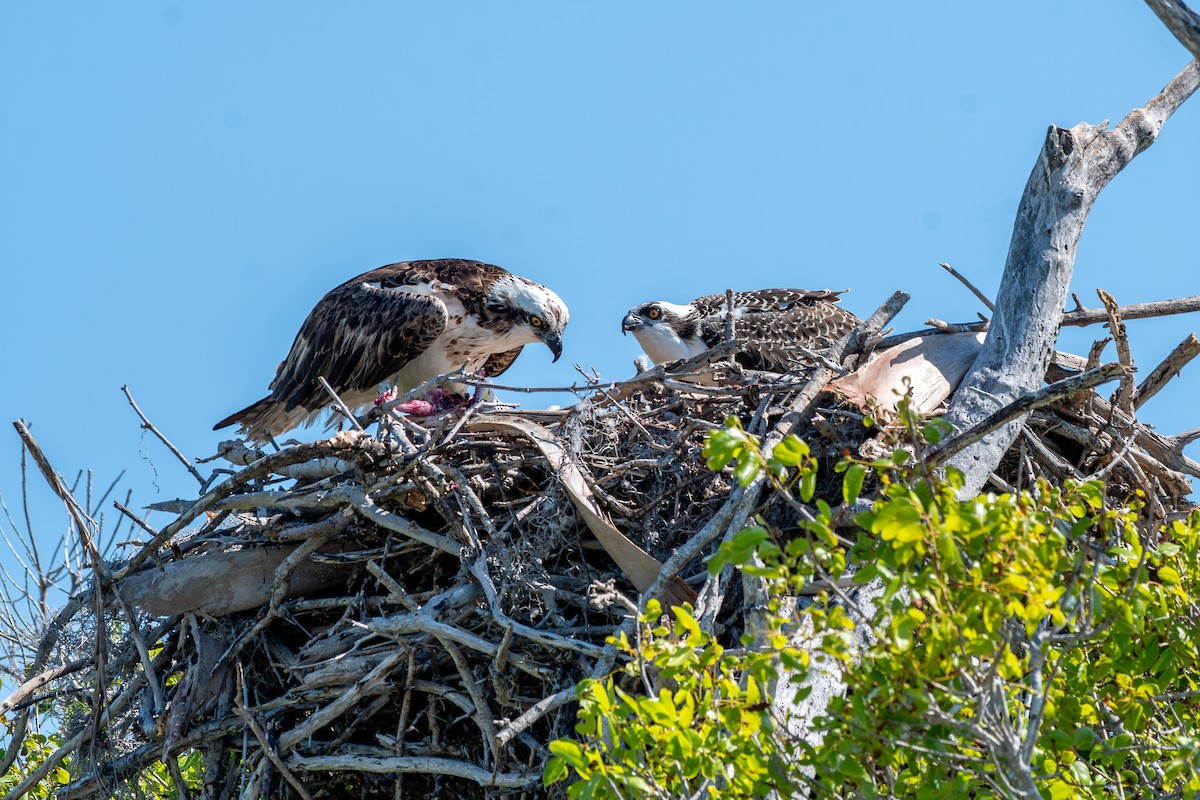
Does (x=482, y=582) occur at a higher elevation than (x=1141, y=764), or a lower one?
higher

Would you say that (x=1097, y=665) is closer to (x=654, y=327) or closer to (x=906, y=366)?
(x=906, y=366)

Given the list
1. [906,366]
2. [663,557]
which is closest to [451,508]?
[663,557]

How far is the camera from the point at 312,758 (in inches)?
225

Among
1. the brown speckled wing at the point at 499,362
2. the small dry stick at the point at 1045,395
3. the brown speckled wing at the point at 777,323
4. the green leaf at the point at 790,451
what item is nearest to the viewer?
the green leaf at the point at 790,451

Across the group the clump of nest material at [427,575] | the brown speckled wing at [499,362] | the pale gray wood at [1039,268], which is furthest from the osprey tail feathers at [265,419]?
the pale gray wood at [1039,268]

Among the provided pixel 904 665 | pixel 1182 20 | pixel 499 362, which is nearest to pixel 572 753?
pixel 904 665

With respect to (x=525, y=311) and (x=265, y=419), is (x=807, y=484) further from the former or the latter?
(x=265, y=419)

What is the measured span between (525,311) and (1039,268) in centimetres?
359

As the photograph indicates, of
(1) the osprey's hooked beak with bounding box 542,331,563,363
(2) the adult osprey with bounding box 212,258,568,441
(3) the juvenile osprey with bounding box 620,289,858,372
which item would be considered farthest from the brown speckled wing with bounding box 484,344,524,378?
(3) the juvenile osprey with bounding box 620,289,858,372

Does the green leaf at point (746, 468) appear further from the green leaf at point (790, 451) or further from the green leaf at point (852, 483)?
the green leaf at point (852, 483)

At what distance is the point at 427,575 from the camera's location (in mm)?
6168

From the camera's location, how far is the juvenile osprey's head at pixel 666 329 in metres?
8.27

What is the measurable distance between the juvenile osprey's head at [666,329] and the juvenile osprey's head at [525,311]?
1.72 ft

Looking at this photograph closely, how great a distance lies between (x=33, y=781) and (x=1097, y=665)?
4.77 meters
